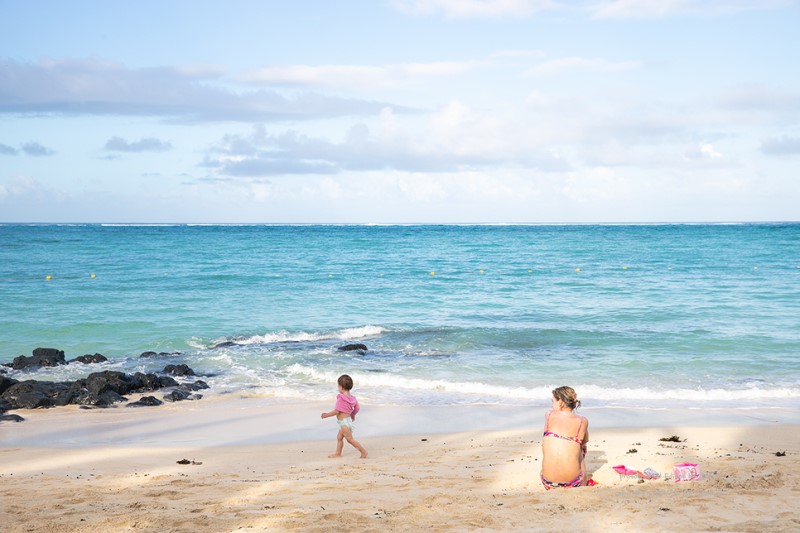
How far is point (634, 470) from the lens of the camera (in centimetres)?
772

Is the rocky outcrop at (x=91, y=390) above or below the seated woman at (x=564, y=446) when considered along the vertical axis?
below

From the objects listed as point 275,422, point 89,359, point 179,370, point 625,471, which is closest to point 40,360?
point 89,359

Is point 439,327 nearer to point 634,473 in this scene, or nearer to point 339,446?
point 339,446

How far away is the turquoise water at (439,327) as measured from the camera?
1461 centimetres

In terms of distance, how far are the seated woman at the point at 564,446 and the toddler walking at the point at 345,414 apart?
285 cm

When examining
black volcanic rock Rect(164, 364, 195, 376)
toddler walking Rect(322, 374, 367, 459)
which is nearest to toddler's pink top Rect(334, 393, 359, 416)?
toddler walking Rect(322, 374, 367, 459)

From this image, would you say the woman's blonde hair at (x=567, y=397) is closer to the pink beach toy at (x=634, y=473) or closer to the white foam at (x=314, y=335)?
the pink beach toy at (x=634, y=473)

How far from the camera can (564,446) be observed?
729 centimetres

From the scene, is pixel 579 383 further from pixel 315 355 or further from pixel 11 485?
pixel 11 485

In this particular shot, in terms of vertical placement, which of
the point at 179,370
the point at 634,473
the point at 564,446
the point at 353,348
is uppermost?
the point at 564,446

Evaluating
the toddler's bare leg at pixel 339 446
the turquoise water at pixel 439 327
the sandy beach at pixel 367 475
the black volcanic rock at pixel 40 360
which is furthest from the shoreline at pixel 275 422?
the black volcanic rock at pixel 40 360

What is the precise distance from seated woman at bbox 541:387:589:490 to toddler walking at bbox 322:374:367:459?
2.85 metres

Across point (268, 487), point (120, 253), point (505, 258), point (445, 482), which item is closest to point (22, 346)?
point (268, 487)

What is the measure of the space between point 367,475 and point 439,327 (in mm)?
13561
